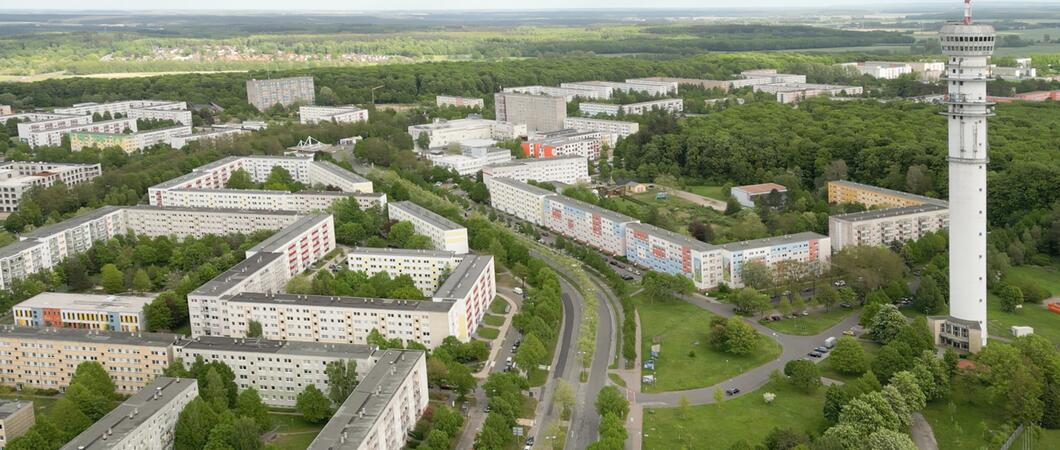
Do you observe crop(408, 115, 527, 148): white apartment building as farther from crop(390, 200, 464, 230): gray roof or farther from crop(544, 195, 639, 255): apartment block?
crop(390, 200, 464, 230): gray roof

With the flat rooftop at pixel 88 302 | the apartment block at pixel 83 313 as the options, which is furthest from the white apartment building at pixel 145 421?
the flat rooftop at pixel 88 302

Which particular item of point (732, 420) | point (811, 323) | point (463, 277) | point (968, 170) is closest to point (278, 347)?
point (463, 277)

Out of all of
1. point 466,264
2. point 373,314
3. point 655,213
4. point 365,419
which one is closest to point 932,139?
point 655,213

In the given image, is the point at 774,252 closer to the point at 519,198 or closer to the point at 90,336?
the point at 519,198

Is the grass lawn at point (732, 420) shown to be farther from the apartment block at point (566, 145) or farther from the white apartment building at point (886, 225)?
the apartment block at point (566, 145)

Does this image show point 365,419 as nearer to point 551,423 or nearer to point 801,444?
point 551,423

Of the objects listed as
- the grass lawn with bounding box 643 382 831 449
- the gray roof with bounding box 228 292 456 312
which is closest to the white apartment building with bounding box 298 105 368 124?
the gray roof with bounding box 228 292 456 312
